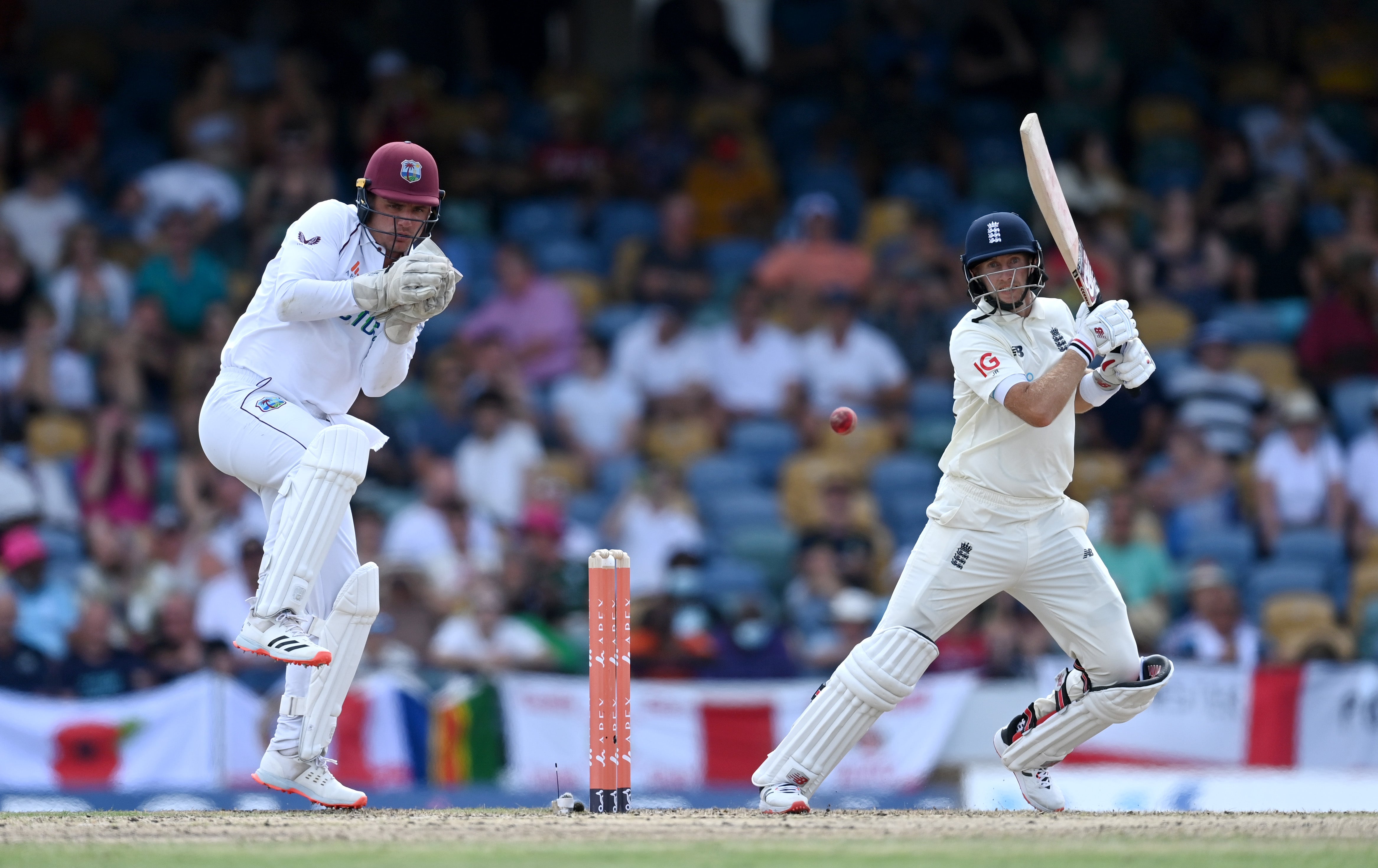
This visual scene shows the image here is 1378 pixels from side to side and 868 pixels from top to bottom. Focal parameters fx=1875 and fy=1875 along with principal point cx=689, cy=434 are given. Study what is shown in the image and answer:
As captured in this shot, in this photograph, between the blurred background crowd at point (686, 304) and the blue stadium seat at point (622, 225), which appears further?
the blue stadium seat at point (622, 225)

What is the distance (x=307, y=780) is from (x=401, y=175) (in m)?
2.38

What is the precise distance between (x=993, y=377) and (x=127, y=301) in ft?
28.1

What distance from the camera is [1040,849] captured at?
5930 millimetres

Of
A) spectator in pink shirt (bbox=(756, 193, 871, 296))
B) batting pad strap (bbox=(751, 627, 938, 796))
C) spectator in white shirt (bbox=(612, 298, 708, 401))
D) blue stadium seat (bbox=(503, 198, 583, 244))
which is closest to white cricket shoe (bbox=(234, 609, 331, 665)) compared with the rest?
batting pad strap (bbox=(751, 627, 938, 796))

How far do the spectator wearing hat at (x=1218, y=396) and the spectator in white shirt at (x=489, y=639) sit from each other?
4.95m

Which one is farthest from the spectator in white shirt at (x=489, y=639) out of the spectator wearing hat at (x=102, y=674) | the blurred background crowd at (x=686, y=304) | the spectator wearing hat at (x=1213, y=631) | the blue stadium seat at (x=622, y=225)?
the blue stadium seat at (x=622, y=225)

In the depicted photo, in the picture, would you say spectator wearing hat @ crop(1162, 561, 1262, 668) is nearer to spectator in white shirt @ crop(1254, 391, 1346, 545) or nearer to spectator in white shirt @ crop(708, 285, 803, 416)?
spectator in white shirt @ crop(1254, 391, 1346, 545)

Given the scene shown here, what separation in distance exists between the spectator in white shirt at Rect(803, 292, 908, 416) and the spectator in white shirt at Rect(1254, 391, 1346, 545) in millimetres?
2620

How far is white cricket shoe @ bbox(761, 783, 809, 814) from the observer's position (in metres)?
7.29

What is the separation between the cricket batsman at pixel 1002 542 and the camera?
7.23 metres

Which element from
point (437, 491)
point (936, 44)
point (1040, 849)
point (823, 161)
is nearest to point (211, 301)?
point (437, 491)

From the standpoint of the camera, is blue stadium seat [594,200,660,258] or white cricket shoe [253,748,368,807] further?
blue stadium seat [594,200,660,258]

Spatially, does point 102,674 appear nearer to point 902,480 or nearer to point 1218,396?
point 902,480

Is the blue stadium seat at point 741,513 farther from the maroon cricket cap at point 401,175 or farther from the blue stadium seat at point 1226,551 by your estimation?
the maroon cricket cap at point 401,175
